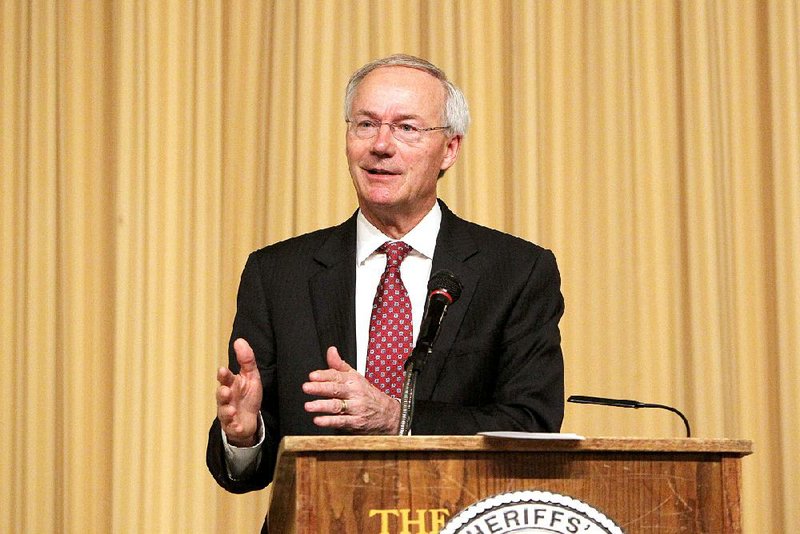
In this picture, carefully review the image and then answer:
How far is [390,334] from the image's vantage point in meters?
2.46

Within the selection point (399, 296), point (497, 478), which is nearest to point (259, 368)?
point (399, 296)

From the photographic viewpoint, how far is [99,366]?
3822 millimetres

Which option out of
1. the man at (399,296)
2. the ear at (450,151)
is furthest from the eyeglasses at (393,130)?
the ear at (450,151)

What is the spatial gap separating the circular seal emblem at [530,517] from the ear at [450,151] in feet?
4.17

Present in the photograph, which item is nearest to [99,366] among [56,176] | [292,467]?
[56,176]

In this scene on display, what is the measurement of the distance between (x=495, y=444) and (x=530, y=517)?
10 cm

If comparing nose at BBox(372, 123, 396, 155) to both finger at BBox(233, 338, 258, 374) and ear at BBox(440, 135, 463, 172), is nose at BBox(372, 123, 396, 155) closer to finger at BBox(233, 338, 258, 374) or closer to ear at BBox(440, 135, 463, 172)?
ear at BBox(440, 135, 463, 172)

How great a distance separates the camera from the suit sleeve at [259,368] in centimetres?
226

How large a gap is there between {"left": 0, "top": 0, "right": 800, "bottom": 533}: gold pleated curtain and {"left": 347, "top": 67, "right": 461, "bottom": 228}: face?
1.21 m

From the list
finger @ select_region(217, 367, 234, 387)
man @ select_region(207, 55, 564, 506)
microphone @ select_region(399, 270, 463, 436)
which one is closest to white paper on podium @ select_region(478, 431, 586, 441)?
microphone @ select_region(399, 270, 463, 436)

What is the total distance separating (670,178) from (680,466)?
7.95ft

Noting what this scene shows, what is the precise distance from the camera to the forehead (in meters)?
2.64

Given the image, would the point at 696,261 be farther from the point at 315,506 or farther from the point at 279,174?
the point at 315,506

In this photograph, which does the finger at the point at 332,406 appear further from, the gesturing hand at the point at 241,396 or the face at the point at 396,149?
the face at the point at 396,149
